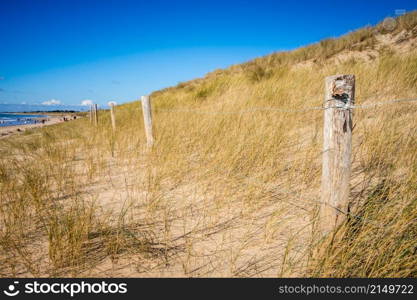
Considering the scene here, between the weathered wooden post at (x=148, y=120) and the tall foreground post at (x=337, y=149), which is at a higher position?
the weathered wooden post at (x=148, y=120)

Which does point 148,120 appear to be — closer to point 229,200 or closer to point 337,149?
point 229,200

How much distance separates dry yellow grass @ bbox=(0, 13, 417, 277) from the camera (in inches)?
66.4

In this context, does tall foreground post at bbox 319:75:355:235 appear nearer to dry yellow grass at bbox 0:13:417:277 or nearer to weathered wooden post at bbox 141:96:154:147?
dry yellow grass at bbox 0:13:417:277

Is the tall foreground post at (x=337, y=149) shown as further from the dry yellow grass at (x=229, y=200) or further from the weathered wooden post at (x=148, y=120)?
the weathered wooden post at (x=148, y=120)

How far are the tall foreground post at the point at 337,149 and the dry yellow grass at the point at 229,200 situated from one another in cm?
14

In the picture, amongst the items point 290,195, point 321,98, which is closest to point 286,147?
point 290,195

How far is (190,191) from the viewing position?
10.1ft

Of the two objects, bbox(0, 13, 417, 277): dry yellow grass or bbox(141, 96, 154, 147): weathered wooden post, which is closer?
bbox(0, 13, 417, 277): dry yellow grass

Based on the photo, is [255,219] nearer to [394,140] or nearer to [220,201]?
[220,201]

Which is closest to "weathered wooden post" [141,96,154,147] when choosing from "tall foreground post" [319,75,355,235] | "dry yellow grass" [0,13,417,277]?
"dry yellow grass" [0,13,417,277]

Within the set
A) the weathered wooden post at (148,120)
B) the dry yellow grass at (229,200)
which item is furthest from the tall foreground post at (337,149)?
the weathered wooden post at (148,120)

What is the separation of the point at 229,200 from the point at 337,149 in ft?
4.57

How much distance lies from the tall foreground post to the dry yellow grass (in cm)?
14

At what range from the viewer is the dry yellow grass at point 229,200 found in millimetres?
1688
